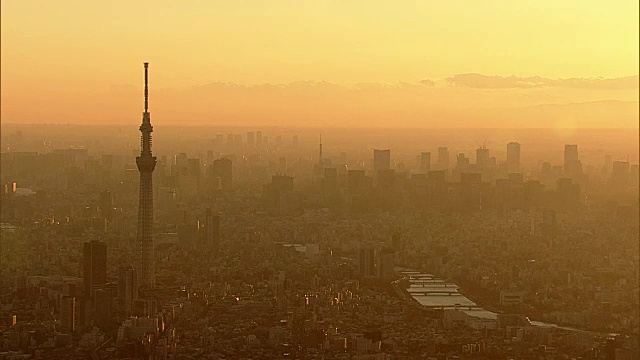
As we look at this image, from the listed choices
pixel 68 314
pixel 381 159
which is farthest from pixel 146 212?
pixel 381 159

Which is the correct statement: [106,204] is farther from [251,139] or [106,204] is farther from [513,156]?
[513,156]

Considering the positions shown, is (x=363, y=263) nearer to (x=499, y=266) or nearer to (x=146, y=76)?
(x=499, y=266)

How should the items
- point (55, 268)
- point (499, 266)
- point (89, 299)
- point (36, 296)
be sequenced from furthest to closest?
point (499, 266), point (55, 268), point (36, 296), point (89, 299)

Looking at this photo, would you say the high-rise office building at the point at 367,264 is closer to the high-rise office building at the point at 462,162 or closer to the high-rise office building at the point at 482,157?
the high-rise office building at the point at 462,162

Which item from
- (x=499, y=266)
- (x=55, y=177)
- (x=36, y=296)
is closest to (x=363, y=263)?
(x=499, y=266)

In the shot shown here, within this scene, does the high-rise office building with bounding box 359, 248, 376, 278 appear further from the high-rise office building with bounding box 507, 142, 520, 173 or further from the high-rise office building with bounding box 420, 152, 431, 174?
the high-rise office building with bounding box 507, 142, 520, 173
